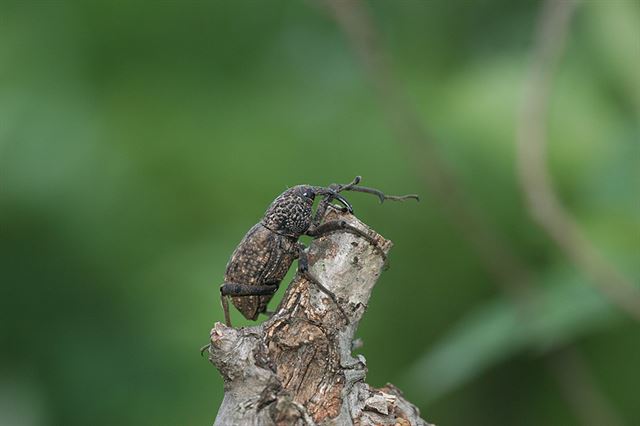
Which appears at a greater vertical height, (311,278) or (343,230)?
(343,230)

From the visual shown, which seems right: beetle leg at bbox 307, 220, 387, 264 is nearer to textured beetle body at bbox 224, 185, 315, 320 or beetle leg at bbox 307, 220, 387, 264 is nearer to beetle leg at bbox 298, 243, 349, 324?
beetle leg at bbox 298, 243, 349, 324

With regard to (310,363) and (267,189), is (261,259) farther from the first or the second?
(267,189)

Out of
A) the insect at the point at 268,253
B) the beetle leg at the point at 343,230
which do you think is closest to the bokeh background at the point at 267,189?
the insect at the point at 268,253

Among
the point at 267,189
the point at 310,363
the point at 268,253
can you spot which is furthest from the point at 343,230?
the point at 267,189

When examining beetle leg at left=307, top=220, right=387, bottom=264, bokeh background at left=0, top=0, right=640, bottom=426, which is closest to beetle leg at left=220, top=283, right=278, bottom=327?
beetle leg at left=307, top=220, right=387, bottom=264

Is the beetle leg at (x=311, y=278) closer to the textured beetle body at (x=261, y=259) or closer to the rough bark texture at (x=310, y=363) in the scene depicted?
the rough bark texture at (x=310, y=363)
